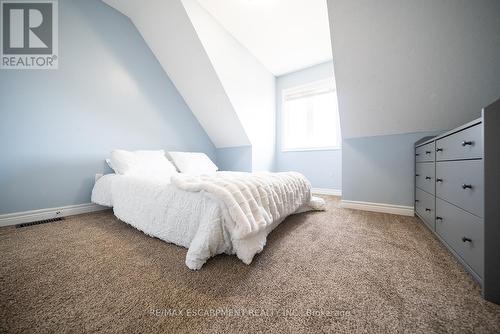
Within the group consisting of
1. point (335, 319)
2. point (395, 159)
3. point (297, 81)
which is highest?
point (297, 81)

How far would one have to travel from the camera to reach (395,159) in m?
2.10

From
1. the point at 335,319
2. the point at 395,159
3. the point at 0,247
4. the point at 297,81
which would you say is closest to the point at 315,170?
the point at 395,159

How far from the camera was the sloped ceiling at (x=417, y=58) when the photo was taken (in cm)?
130

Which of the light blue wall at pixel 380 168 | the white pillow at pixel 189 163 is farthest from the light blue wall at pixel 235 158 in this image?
the light blue wall at pixel 380 168

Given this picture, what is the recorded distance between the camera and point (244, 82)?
9.84ft

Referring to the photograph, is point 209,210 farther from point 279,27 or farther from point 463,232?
point 279,27

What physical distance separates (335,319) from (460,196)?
103 cm

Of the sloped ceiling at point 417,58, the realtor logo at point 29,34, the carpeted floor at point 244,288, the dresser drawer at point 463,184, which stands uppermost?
the realtor logo at point 29,34

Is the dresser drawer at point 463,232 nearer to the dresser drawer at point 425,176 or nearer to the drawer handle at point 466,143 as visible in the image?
the dresser drawer at point 425,176

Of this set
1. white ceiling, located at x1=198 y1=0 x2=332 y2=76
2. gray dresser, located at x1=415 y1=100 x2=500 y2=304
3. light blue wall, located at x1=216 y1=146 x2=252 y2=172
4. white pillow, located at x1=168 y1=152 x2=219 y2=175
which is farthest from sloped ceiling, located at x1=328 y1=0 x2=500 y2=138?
white pillow, located at x1=168 y1=152 x2=219 y2=175

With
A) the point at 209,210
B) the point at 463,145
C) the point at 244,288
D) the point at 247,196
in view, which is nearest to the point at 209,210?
the point at 209,210

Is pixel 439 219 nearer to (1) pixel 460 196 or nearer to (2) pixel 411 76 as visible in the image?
(1) pixel 460 196

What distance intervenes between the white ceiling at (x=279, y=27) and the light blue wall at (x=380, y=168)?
1.70 metres

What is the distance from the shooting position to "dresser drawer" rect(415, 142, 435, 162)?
4.86 ft
